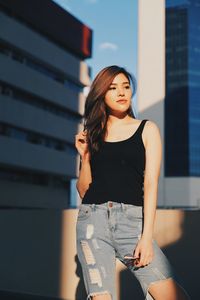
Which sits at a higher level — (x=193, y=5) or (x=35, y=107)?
(x=193, y=5)

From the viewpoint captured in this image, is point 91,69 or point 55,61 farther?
point 91,69

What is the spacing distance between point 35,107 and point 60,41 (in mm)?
9212

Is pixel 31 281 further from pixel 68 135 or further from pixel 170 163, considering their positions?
pixel 170 163

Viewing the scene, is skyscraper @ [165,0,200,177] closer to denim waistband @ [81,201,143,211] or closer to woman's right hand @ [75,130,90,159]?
woman's right hand @ [75,130,90,159]

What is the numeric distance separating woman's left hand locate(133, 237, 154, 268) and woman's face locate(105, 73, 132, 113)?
0.65m

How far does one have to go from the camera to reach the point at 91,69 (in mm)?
Answer: 50000

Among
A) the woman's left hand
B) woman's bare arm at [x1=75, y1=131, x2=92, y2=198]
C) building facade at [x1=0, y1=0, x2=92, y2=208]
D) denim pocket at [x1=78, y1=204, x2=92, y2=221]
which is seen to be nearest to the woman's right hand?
woman's bare arm at [x1=75, y1=131, x2=92, y2=198]

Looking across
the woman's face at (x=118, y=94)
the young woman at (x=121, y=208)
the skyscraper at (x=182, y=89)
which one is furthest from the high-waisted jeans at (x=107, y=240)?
the skyscraper at (x=182, y=89)

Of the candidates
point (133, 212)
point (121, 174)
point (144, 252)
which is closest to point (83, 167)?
point (121, 174)

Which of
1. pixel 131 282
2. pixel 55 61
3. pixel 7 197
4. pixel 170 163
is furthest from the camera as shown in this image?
pixel 170 163

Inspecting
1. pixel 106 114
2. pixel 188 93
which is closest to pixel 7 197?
pixel 106 114

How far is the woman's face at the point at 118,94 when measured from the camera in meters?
2.01

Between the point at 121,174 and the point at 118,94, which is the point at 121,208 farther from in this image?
the point at 118,94

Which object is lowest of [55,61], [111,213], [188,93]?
[111,213]
